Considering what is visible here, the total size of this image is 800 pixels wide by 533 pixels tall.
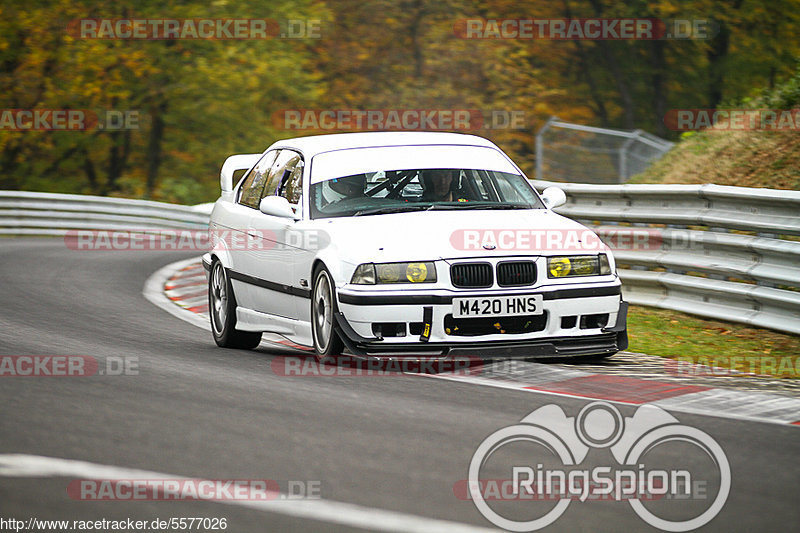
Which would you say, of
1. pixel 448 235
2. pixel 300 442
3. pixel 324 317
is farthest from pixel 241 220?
pixel 300 442

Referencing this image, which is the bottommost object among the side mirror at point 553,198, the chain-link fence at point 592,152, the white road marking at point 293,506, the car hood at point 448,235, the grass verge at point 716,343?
the white road marking at point 293,506

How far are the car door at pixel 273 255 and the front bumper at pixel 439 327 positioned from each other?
41.8 inches

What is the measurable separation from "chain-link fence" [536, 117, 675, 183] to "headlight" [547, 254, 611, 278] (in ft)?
35.5

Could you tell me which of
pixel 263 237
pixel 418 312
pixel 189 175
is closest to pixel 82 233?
pixel 189 175

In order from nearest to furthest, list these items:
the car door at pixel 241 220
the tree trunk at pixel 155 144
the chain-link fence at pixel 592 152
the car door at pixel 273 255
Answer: the car door at pixel 273 255
the car door at pixel 241 220
the chain-link fence at pixel 592 152
the tree trunk at pixel 155 144

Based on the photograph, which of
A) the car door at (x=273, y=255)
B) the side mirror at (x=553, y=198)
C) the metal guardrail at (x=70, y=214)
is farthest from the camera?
the metal guardrail at (x=70, y=214)

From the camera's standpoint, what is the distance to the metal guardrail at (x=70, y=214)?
96.4 ft

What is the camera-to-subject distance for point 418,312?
7.92 m

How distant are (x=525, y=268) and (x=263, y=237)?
7.77ft

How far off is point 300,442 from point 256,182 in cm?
497

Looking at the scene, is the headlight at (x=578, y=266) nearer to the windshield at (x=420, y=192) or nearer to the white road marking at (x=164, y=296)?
the windshield at (x=420, y=192)

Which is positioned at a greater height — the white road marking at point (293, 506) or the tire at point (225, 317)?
the tire at point (225, 317)

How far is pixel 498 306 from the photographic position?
7988 millimetres

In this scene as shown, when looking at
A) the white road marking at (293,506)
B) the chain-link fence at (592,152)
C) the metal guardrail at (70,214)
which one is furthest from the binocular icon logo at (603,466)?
the metal guardrail at (70,214)
